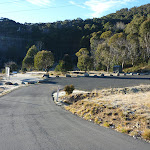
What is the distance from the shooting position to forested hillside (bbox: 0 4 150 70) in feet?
168

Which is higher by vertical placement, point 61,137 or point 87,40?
point 87,40

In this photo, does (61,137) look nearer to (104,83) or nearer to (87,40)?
(104,83)


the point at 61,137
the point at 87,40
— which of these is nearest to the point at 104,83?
the point at 61,137

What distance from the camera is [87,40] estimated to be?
256ft

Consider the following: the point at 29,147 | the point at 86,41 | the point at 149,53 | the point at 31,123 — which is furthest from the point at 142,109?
the point at 86,41

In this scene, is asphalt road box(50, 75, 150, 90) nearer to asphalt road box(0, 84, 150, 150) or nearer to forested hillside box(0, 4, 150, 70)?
A: asphalt road box(0, 84, 150, 150)

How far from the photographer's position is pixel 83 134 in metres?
5.68

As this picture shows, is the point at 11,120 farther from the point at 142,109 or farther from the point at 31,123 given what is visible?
the point at 142,109

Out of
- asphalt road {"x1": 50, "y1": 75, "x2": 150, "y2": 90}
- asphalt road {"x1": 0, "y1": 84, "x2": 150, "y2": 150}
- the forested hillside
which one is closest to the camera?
asphalt road {"x1": 0, "y1": 84, "x2": 150, "y2": 150}

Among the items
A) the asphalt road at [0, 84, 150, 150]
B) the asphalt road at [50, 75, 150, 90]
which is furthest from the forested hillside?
the asphalt road at [0, 84, 150, 150]

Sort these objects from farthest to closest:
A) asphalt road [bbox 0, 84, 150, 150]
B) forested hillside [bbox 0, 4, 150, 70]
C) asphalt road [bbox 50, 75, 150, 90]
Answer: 1. forested hillside [bbox 0, 4, 150, 70]
2. asphalt road [bbox 50, 75, 150, 90]
3. asphalt road [bbox 0, 84, 150, 150]

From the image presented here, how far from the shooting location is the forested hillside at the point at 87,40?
51.2 meters

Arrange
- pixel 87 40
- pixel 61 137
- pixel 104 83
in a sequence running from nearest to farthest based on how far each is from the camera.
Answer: pixel 61 137, pixel 104 83, pixel 87 40

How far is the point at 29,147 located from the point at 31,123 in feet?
8.02
